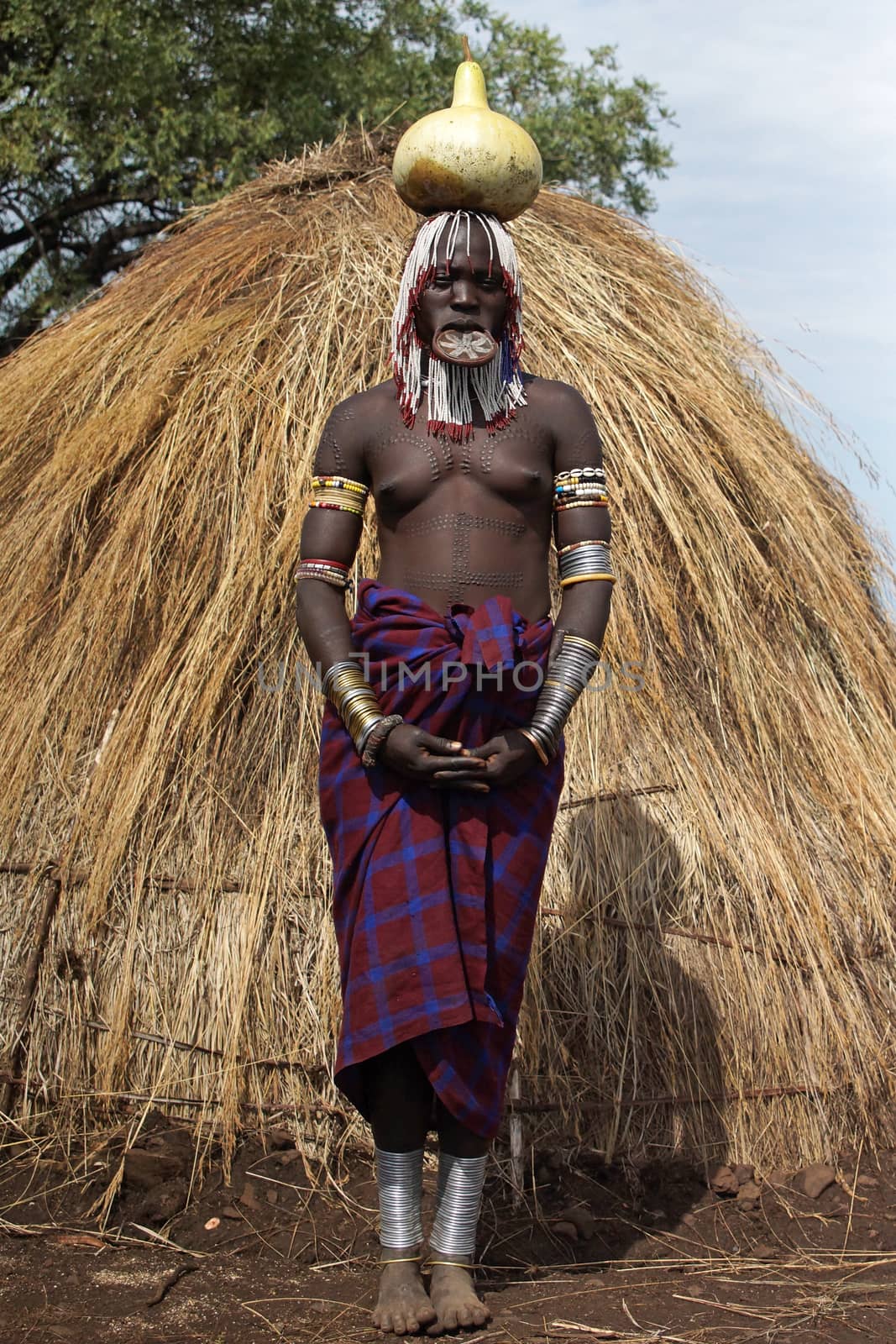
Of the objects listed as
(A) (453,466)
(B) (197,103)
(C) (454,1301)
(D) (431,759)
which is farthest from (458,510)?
(B) (197,103)

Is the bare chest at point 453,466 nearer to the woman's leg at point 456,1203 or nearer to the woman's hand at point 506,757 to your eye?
the woman's hand at point 506,757

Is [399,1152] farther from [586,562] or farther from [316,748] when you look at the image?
[316,748]

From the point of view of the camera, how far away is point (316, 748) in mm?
3932

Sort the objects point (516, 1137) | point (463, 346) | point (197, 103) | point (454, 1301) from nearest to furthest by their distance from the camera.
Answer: point (454, 1301) < point (463, 346) < point (516, 1137) < point (197, 103)

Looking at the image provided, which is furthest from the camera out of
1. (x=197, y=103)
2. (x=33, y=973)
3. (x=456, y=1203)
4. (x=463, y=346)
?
(x=197, y=103)

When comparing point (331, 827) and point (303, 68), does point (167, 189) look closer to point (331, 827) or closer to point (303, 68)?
point (303, 68)

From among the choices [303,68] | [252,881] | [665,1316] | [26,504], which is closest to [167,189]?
[303,68]

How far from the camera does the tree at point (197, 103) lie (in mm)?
9648

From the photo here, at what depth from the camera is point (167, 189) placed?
389 inches

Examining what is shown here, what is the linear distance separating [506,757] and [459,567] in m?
0.43

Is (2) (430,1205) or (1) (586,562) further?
(2) (430,1205)

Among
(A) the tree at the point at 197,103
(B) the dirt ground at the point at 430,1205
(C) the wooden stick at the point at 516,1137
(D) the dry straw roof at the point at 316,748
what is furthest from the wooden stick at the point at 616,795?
(A) the tree at the point at 197,103

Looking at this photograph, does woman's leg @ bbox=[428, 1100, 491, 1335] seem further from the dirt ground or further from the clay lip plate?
the clay lip plate

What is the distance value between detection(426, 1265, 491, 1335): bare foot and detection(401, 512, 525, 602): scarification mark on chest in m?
1.37
